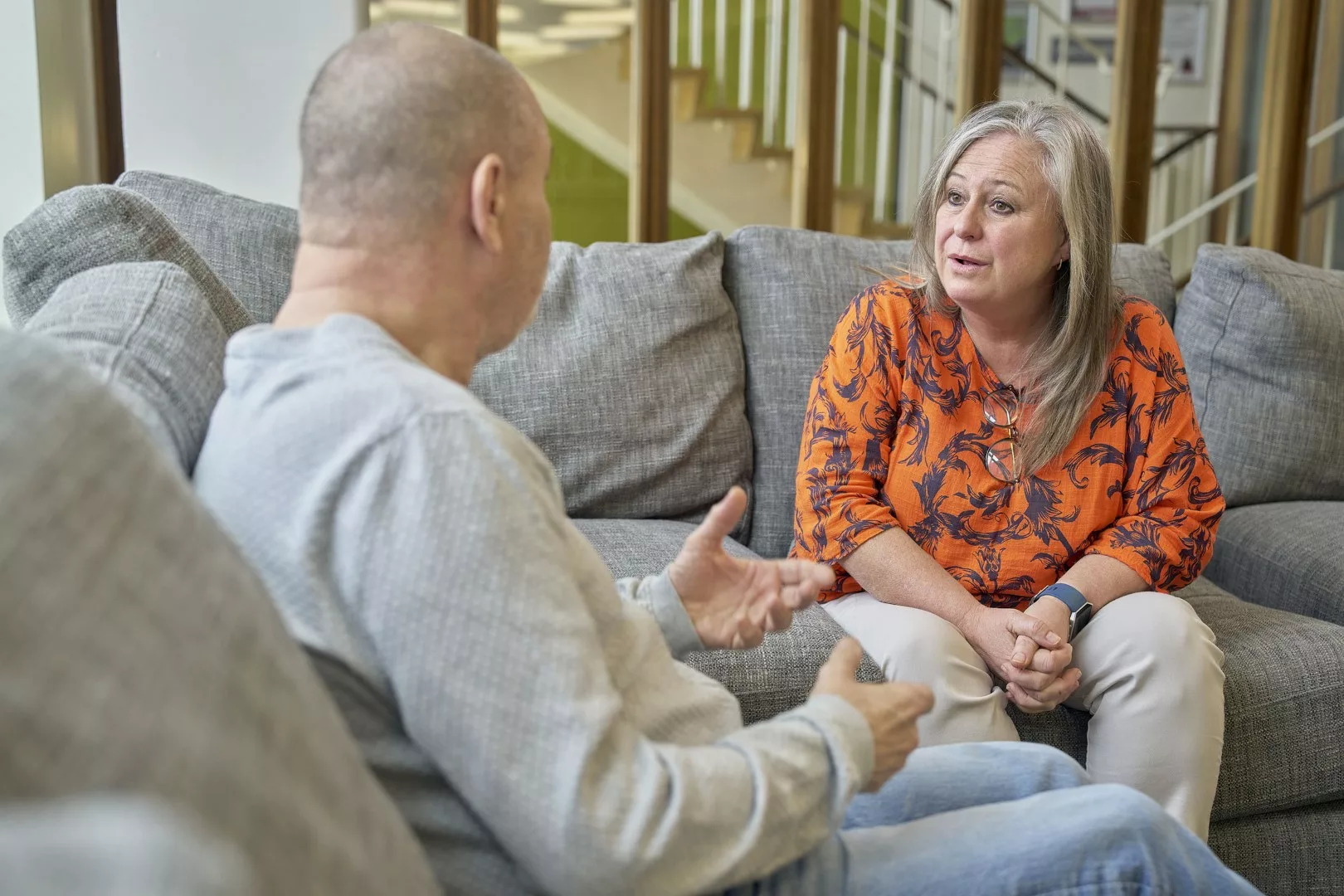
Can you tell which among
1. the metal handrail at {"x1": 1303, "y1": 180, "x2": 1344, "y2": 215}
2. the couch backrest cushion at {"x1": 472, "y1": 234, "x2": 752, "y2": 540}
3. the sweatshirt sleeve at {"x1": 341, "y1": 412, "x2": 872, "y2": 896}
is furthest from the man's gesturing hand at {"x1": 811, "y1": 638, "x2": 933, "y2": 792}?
the metal handrail at {"x1": 1303, "y1": 180, "x2": 1344, "y2": 215}

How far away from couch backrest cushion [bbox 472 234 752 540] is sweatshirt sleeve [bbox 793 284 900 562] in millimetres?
330

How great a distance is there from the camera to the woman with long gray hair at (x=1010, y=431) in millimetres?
1672

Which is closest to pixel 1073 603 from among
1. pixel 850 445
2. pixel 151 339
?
pixel 850 445

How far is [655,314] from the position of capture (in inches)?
83.5

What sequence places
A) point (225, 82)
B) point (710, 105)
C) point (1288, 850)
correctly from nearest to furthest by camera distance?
point (1288, 850) < point (225, 82) < point (710, 105)

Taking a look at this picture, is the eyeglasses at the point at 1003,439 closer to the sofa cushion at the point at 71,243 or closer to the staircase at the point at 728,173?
the sofa cushion at the point at 71,243

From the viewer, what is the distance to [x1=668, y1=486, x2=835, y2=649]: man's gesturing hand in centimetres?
108

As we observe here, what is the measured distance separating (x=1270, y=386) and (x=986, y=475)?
0.89 meters

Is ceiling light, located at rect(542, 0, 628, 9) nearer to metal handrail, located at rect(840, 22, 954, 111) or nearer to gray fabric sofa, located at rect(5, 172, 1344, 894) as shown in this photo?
gray fabric sofa, located at rect(5, 172, 1344, 894)

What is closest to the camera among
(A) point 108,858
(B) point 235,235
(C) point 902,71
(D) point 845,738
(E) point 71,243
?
(A) point 108,858

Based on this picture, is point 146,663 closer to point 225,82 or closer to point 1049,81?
point 225,82

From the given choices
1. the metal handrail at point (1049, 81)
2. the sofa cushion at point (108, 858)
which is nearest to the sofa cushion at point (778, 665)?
the sofa cushion at point (108, 858)

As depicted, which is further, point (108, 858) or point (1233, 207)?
point (1233, 207)

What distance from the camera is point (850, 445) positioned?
1.76m
